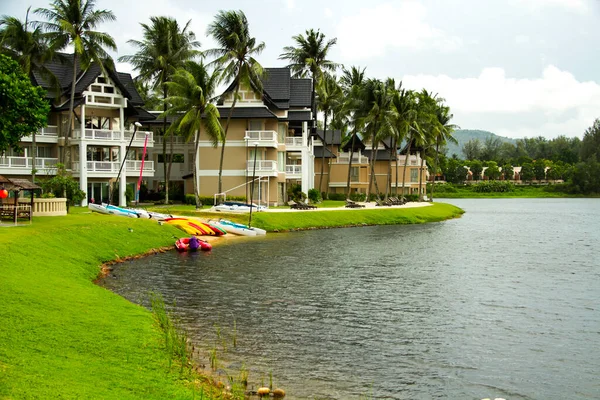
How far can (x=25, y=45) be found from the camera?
5278 cm

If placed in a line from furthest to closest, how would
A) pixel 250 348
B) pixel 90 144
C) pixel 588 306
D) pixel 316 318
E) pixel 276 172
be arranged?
pixel 276 172, pixel 90 144, pixel 588 306, pixel 316 318, pixel 250 348

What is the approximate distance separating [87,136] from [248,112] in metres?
16.3

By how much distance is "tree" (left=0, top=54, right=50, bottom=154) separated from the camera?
34219 millimetres

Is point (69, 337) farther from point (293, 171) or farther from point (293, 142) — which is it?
point (293, 142)

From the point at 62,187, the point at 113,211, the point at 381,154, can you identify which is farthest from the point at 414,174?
the point at 62,187

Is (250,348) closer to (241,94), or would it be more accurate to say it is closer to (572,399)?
(572,399)

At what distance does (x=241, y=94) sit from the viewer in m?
66.3

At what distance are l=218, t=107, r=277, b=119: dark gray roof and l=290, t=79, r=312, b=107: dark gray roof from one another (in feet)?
25.4

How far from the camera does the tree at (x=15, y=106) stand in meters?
34.2

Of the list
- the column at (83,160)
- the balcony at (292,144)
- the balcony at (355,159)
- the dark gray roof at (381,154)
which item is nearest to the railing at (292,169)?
the balcony at (292,144)

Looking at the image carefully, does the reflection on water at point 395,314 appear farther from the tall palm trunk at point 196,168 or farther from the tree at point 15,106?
the tall palm trunk at point 196,168

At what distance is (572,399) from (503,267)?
20565 millimetres

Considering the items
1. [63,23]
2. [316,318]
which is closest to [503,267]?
[316,318]

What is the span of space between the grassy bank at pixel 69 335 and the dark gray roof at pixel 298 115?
43.0 metres
